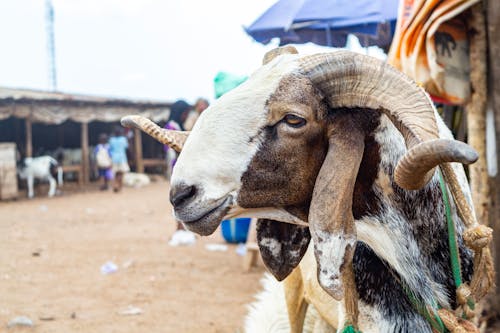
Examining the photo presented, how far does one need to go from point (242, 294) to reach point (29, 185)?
1203 cm

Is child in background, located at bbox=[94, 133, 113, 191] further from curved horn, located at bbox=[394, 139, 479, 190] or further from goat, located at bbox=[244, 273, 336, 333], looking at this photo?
curved horn, located at bbox=[394, 139, 479, 190]

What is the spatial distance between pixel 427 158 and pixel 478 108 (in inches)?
91.0

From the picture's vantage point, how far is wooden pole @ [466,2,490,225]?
11.4ft

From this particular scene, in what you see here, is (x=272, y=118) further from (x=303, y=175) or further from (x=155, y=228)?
(x=155, y=228)

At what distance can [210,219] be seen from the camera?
1.68 metres

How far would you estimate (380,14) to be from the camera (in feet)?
19.6

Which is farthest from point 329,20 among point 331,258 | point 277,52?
point 331,258

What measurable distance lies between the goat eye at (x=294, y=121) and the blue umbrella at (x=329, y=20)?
446cm

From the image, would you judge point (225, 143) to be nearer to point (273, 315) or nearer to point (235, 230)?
point (273, 315)

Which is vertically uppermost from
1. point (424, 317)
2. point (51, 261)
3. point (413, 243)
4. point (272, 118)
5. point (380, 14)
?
point (380, 14)

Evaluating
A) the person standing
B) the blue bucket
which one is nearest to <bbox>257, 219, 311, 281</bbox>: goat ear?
the blue bucket

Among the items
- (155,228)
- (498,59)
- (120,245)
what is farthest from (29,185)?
(498,59)

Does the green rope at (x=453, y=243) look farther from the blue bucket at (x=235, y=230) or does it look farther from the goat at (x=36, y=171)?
the goat at (x=36, y=171)

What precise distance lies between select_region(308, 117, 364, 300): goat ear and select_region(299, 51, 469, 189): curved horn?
155 millimetres
